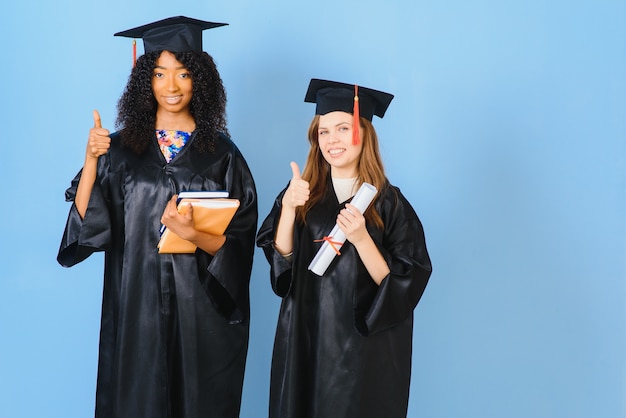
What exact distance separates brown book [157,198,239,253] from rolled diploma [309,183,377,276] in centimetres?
38

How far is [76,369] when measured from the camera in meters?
4.73

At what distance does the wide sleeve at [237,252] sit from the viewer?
341 centimetres

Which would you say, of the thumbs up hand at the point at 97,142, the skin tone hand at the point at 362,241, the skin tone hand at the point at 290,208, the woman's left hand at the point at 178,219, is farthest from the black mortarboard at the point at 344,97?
the thumbs up hand at the point at 97,142

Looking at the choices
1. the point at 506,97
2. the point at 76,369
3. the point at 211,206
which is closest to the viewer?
the point at 211,206

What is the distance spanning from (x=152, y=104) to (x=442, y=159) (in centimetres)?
162

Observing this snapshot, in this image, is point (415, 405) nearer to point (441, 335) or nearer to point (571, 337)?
point (441, 335)

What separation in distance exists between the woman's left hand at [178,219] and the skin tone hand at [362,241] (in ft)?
1.82

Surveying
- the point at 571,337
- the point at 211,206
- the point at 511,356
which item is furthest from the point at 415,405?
the point at 211,206

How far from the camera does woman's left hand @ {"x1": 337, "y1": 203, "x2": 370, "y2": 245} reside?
3053mm

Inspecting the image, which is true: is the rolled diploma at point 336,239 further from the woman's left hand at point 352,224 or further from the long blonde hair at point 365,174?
the long blonde hair at point 365,174

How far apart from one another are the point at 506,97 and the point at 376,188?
4.82 feet

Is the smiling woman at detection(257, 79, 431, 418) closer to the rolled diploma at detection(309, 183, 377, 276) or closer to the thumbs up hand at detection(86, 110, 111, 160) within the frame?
the rolled diploma at detection(309, 183, 377, 276)

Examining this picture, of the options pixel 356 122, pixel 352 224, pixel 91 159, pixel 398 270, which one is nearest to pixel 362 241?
pixel 352 224

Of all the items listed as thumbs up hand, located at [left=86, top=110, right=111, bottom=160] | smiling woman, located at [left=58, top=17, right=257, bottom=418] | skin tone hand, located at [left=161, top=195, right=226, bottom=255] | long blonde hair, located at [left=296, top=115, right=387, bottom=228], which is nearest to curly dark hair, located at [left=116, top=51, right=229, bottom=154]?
smiling woman, located at [left=58, top=17, right=257, bottom=418]
